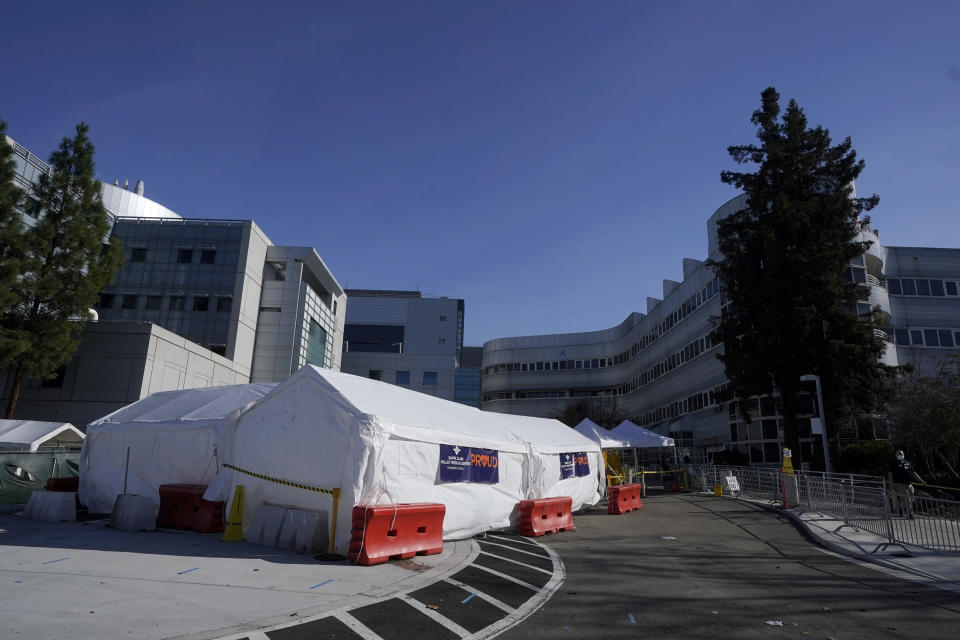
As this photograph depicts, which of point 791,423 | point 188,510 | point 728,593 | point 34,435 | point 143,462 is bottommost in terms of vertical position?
point 728,593

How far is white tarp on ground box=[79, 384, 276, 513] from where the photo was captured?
551 inches

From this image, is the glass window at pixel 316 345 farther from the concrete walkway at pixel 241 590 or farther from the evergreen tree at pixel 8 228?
the concrete walkway at pixel 241 590

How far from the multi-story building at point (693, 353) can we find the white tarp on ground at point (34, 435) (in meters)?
30.1

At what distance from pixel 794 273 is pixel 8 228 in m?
37.6

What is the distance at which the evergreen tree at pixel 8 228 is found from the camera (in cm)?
2698

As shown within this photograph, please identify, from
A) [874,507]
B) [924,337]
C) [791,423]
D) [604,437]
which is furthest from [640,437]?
[924,337]

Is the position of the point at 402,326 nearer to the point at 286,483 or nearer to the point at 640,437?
the point at 640,437

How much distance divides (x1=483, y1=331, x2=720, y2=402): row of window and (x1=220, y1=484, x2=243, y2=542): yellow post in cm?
2423

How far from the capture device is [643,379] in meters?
64.4

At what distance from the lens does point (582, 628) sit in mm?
6258

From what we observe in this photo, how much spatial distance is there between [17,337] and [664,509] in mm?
30795

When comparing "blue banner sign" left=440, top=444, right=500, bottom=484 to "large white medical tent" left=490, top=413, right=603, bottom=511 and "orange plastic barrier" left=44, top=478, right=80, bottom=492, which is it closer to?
"large white medical tent" left=490, top=413, right=603, bottom=511

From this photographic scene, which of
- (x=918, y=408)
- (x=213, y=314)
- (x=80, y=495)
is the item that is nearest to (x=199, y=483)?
(x=80, y=495)

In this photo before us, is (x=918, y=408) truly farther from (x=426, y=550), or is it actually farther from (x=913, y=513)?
(x=426, y=550)
